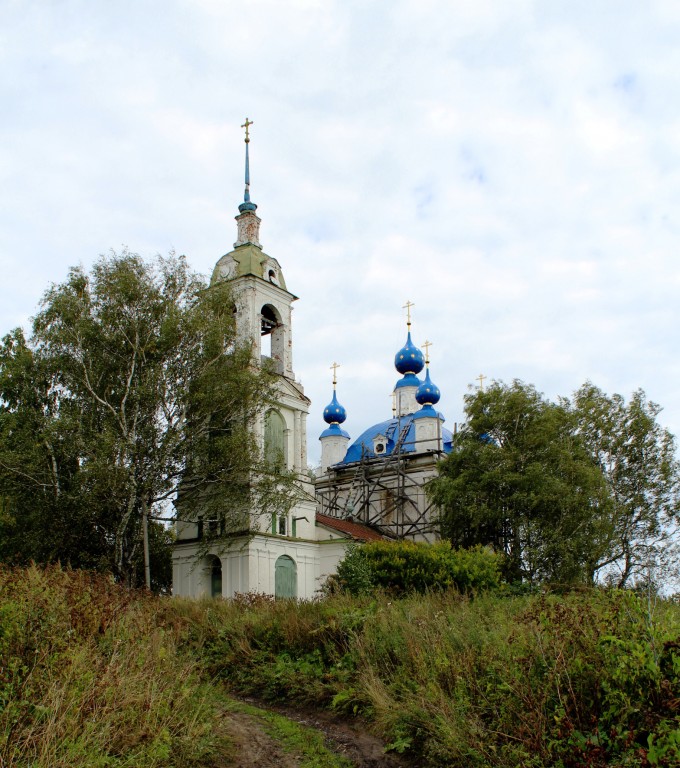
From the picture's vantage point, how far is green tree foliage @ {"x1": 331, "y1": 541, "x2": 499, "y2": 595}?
65.5 feet

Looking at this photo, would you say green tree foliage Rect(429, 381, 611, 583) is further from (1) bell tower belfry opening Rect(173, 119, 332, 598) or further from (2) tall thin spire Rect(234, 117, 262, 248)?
(2) tall thin spire Rect(234, 117, 262, 248)

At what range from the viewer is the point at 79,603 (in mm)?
8578

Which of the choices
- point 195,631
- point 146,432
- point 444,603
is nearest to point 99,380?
point 146,432

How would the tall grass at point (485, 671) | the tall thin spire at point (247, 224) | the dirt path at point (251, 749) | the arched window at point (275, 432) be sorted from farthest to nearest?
1. the tall thin spire at point (247, 224)
2. the arched window at point (275, 432)
3. the dirt path at point (251, 749)
4. the tall grass at point (485, 671)

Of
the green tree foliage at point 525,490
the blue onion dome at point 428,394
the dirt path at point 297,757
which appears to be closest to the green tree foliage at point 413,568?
the green tree foliage at point 525,490

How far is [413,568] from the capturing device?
20.7 metres

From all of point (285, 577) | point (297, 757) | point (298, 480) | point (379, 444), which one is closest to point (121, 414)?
point (298, 480)

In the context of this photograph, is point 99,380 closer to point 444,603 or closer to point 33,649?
point 444,603

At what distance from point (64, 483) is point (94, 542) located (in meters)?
2.22

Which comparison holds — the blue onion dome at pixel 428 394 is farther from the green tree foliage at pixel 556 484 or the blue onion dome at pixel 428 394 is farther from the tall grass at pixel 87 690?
the tall grass at pixel 87 690

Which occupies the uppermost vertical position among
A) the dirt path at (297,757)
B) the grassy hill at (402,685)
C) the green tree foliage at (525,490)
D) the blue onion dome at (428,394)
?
the blue onion dome at (428,394)

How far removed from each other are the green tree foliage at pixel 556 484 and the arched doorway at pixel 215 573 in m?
8.72

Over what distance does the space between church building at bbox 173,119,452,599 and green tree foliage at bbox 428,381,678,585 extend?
152 inches

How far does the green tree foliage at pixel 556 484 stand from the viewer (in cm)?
2803
